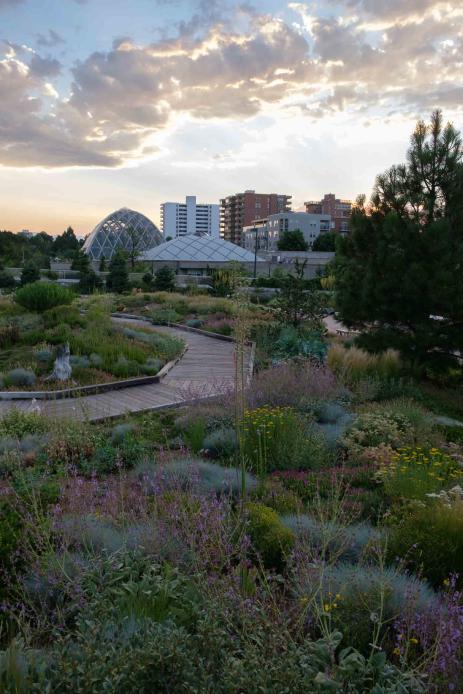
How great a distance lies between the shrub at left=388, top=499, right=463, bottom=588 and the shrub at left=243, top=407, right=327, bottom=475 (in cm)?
183

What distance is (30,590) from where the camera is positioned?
3164 mm

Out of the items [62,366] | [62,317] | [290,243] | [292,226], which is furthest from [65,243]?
[62,366]

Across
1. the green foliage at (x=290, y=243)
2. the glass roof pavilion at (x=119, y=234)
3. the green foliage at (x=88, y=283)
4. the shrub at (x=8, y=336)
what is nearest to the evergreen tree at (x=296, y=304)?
the shrub at (x=8, y=336)

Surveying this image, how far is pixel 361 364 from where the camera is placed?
983 cm

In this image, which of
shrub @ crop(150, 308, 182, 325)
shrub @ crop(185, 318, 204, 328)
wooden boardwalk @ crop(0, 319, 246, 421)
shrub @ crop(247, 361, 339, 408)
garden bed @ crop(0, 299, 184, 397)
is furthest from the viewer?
shrub @ crop(150, 308, 182, 325)

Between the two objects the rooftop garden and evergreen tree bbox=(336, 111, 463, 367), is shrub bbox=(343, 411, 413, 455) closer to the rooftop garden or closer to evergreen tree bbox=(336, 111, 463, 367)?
evergreen tree bbox=(336, 111, 463, 367)

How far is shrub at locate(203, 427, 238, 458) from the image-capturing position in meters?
6.07

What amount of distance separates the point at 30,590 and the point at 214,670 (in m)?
1.35

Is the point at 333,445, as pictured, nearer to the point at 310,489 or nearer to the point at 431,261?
the point at 310,489

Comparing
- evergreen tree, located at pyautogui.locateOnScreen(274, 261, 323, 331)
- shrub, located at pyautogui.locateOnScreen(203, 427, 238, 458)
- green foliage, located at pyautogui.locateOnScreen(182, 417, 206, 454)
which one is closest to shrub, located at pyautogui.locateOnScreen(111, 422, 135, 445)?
green foliage, located at pyautogui.locateOnScreen(182, 417, 206, 454)

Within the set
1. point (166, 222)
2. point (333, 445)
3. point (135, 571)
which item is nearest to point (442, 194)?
point (333, 445)

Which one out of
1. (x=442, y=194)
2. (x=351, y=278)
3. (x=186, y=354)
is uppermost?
(x=442, y=194)

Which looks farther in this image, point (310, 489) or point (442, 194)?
point (442, 194)

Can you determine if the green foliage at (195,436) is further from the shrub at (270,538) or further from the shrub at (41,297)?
the shrub at (41,297)
